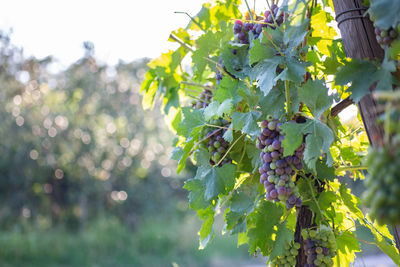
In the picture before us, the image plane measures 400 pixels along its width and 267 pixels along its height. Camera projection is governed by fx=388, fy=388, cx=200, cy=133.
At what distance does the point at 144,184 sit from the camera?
9.90 m

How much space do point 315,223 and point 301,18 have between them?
0.59 metres

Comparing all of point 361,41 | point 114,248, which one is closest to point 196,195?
point 361,41

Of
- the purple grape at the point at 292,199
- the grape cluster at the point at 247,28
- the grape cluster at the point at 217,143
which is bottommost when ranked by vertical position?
the purple grape at the point at 292,199

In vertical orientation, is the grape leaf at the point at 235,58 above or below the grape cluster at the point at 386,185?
above

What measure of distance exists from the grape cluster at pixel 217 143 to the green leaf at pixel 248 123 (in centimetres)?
14

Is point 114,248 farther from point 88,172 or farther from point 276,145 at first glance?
point 276,145

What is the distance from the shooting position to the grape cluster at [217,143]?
3.76 feet

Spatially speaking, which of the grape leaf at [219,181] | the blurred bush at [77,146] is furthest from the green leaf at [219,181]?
the blurred bush at [77,146]

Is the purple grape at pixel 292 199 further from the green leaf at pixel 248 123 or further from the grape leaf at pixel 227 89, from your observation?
the grape leaf at pixel 227 89

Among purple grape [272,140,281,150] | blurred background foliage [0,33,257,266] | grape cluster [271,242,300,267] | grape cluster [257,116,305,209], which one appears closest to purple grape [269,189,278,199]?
grape cluster [257,116,305,209]

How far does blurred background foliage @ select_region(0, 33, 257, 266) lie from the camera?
26.2ft

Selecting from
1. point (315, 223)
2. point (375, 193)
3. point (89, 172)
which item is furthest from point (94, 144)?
point (375, 193)

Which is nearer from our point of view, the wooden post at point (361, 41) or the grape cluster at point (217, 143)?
the wooden post at point (361, 41)

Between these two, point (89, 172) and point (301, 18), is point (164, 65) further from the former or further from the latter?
point (89, 172)
